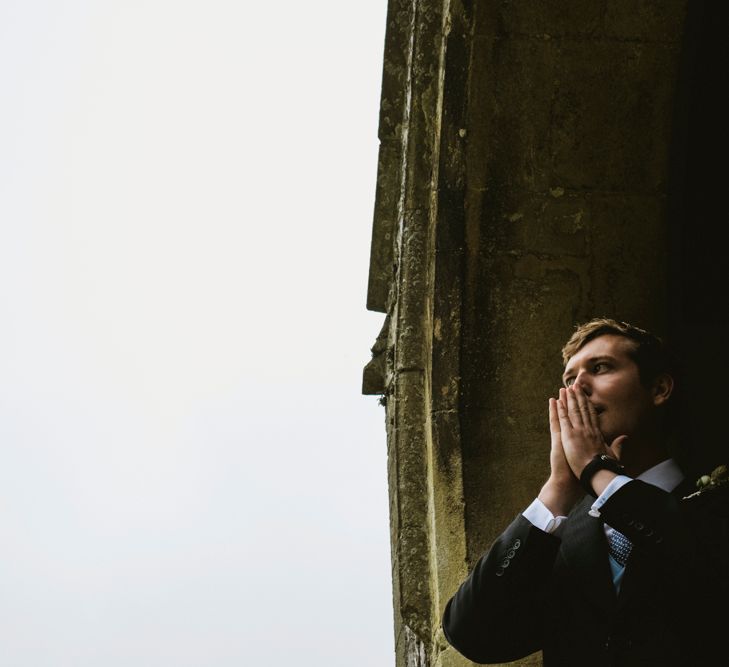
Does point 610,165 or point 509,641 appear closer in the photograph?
point 509,641

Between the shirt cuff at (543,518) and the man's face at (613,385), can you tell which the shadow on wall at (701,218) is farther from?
the shirt cuff at (543,518)

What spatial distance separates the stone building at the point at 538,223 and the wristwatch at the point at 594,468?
942 millimetres

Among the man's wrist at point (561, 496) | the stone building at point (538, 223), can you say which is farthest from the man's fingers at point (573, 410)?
the stone building at point (538, 223)

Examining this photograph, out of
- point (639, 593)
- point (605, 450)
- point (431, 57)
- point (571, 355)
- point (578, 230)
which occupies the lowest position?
point (639, 593)

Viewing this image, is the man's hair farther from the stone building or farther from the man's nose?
the stone building

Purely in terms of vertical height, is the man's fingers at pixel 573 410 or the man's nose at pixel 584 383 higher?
the man's nose at pixel 584 383

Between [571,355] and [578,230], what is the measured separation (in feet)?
2.34

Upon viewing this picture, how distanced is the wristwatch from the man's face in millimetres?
203

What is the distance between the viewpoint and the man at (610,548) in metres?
1.90

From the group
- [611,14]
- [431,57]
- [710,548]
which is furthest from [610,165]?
[710,548]

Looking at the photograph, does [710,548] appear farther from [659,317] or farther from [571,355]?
[659,317]

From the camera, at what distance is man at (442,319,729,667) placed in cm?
190

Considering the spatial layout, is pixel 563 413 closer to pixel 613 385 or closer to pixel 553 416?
pixel 553 416

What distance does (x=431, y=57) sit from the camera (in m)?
3.17
